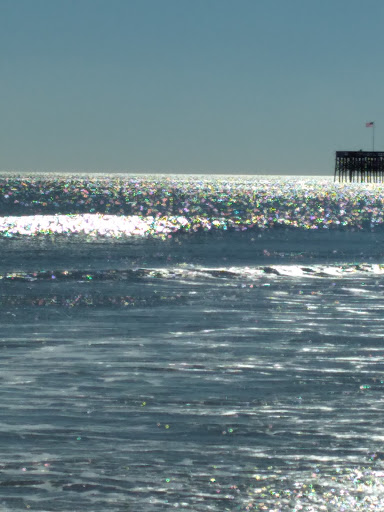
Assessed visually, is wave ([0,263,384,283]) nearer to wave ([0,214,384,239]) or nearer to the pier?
wave ([0,214,384,239])

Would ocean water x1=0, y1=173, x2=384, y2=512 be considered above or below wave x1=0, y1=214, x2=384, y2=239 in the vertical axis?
below

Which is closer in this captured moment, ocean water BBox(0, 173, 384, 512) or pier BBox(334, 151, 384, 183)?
ocean water BBox(0, 173, 384, 512)

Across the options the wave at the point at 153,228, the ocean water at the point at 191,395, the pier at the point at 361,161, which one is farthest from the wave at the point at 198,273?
the pier at the point at 361,161

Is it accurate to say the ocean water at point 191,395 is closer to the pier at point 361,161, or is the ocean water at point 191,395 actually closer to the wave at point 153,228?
the wave at point 153,228

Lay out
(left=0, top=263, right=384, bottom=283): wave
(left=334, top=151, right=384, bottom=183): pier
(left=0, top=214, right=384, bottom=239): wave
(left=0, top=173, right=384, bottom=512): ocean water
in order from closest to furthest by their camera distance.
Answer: (left=0, top=173, right=384, bottom=512): ocean water → (left=0, top=263, right=384, bottom=283): wave → (left=0, top=214, right=384, bottom=239): wave → (left=334, top=151, right=384, bottom=183): pier

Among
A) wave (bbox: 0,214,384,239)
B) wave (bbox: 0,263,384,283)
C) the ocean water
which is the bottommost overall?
the ocean water

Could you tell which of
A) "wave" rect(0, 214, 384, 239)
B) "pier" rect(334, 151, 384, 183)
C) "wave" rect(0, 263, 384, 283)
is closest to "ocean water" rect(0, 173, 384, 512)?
"wave" rect(0, 263, 384, 283)

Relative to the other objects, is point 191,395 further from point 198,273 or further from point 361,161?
point 361,161

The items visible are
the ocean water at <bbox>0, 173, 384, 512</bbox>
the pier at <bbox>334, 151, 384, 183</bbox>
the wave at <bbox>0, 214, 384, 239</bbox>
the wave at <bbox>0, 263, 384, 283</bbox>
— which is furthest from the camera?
the pier at <bbox>334, 151, 384, 183</bbox>

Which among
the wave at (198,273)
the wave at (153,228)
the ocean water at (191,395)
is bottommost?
the ocean water at (191,395)

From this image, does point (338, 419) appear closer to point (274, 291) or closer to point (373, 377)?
point (373, 377)

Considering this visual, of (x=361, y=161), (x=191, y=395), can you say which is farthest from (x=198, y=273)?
(x=361, y=161)

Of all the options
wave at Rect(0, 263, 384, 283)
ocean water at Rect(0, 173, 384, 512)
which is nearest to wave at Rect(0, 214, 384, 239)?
wave at Rect(0, 263, 384, 283)

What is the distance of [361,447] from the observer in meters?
8.72
